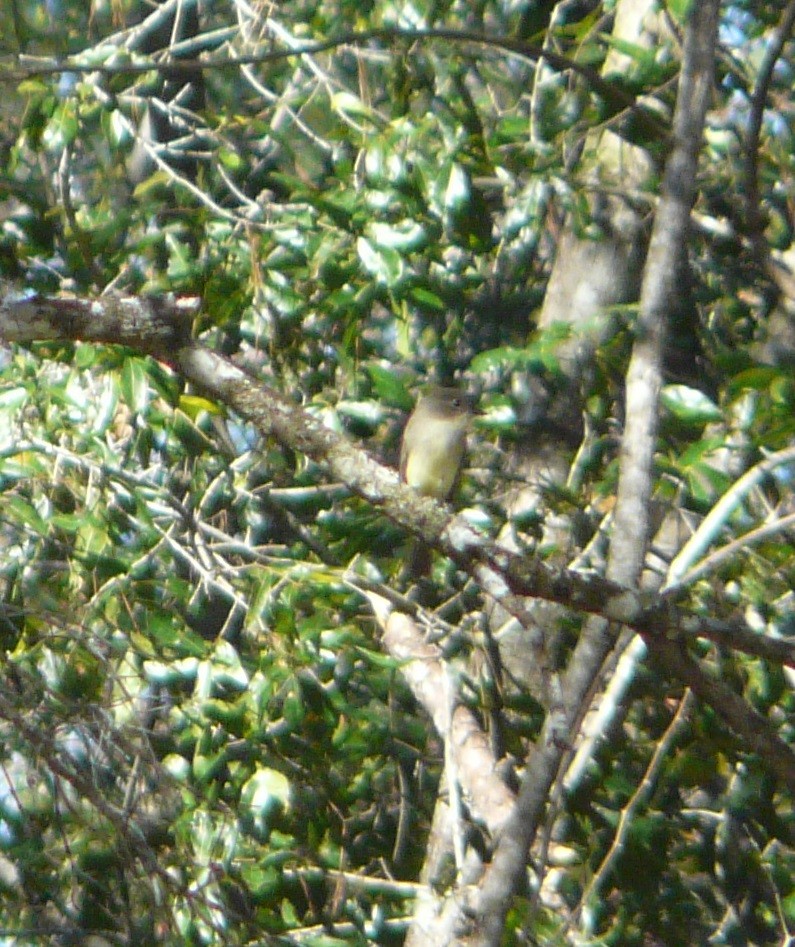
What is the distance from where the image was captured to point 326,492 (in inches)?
176

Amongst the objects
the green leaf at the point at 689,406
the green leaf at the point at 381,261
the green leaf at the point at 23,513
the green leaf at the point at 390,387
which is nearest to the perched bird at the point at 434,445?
the green leaf at the point at 390,387

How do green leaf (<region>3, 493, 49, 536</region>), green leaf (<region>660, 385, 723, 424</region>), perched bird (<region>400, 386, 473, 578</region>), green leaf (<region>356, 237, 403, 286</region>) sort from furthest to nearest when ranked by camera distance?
perched bird (<region>400, 386, 473, 578</region>)
green leaf (<region>356, 237, 403, 286</region>)
green leaf (<region>3, 493, 49, 536</region>)
green leaf (<region>660, 385, 723, 424</region>)

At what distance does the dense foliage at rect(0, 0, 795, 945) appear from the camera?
385 centimetres

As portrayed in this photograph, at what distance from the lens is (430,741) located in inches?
178

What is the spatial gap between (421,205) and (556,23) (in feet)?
3.50

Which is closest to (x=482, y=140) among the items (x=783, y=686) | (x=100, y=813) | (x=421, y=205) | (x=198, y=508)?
(x=421, y=205)

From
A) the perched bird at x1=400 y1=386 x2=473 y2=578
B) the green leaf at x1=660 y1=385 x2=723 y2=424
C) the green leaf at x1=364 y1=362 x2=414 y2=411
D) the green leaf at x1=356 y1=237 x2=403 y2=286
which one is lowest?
the perched bird at x1=400 y1=386 x2=473 y2=578

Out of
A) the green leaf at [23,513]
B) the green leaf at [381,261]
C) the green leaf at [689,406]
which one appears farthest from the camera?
the green leaf at [381,261]

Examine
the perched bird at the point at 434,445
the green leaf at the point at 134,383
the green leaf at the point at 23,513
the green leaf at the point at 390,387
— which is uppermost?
the green leaf at the point at 390,387

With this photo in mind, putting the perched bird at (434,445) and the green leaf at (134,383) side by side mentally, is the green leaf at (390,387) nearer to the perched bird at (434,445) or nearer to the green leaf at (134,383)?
the perched bird at (434,445)

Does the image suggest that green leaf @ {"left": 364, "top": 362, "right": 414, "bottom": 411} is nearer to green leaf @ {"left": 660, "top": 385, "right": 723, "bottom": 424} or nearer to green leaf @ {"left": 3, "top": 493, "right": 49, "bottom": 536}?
green leaf @ {"left": 660, "top": 385, "right": 723, "bottom": 424}

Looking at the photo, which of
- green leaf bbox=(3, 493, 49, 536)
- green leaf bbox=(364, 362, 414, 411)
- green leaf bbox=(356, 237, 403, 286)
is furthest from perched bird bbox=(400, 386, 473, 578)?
green leaf bbox=(3, 493, 49, 536)

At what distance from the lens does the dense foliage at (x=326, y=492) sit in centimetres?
385

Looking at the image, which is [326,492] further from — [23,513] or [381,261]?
[23,513]
